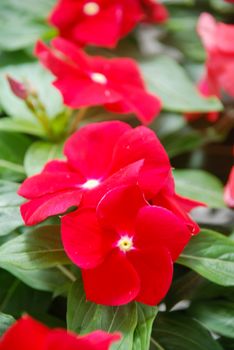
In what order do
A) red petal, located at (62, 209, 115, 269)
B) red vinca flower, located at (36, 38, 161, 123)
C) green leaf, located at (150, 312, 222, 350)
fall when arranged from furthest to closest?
red vinca flower, located at (36, 38, 161, 123)
green leaf, located at (150, 312, 222, 350)
red petal, located at (62, 209, 115, 269)

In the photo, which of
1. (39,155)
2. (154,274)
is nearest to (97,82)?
(39,155)

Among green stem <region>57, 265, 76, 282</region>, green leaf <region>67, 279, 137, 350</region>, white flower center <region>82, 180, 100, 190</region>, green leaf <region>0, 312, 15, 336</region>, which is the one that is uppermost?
white flower center <region>82, 180, 100, 190</region>

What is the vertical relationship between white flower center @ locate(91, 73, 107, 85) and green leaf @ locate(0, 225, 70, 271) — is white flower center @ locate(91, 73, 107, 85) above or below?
above

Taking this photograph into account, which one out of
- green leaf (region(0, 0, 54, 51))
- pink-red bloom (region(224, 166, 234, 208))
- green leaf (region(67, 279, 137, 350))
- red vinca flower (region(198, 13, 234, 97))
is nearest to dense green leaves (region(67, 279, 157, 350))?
green leaf (region(67, 279, 137, 350))

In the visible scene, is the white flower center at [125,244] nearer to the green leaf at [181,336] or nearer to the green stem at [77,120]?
the green leaf at [181,336]

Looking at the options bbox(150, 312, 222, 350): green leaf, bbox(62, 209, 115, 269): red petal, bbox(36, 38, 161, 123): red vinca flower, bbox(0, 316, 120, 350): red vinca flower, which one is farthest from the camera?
bbox(36, 38, 161, 123): red vinca flower

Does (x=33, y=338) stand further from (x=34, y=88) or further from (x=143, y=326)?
(x=34, y=88)

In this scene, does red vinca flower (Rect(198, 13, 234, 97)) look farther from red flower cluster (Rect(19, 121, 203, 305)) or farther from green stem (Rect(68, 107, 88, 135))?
red flower cluster (Rect(19, 121, 203, 305))
